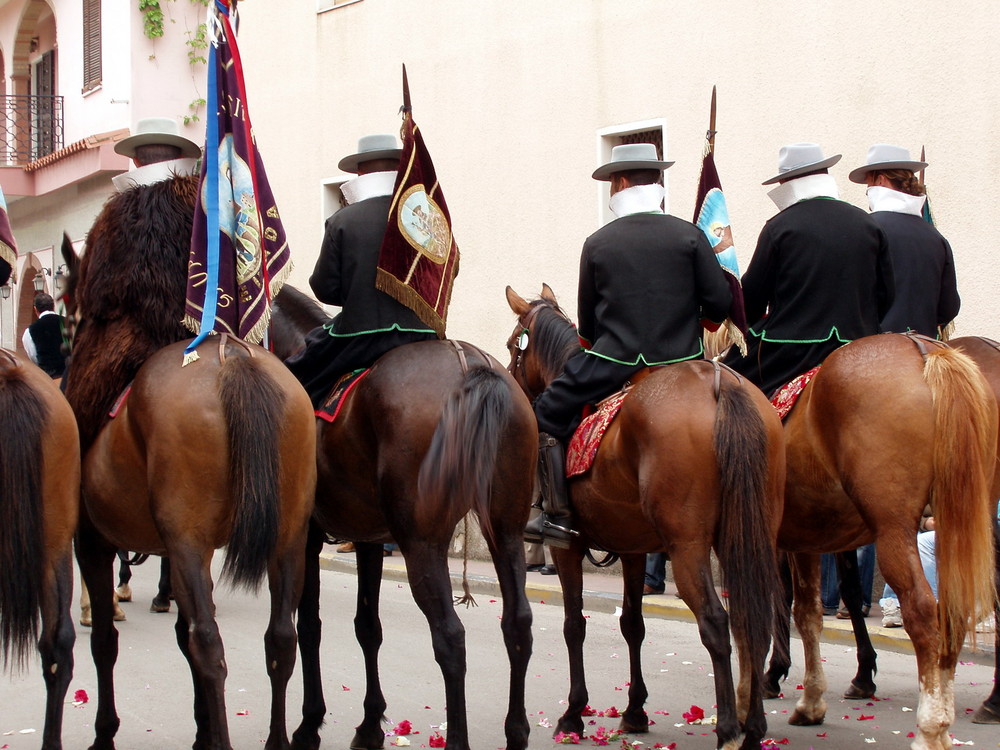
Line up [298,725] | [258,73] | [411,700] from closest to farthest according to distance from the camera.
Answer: [298,725] < [411,700] < [258,73]

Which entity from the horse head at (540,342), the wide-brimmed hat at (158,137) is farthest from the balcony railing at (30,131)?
the wide-brimmed hat at (158,137)

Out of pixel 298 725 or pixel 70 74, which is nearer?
pixel 298 725

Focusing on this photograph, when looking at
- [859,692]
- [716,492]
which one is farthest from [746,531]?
[859,692]

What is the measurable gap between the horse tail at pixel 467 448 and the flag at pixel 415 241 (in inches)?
29.3

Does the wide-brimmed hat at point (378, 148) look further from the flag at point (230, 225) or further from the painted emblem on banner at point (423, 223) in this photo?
the flag at point (230, 225)

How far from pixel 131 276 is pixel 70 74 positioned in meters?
17.8

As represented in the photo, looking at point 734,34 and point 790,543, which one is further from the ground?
point 734,34

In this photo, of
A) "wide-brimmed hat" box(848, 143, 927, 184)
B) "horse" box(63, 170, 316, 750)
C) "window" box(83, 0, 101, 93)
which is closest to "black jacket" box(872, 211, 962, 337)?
"wide-brimmed hat" box(848, 143, 927, 184)

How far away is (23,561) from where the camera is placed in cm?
536

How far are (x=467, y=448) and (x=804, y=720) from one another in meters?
2.64

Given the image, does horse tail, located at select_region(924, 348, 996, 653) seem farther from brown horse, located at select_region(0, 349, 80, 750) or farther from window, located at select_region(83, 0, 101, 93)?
window, located at select_region(83, 0, 101, 93)

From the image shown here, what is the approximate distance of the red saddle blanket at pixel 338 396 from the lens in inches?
240

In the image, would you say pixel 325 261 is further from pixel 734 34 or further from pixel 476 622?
pixel 734 34

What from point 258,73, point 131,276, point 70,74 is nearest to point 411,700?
point 131,276
